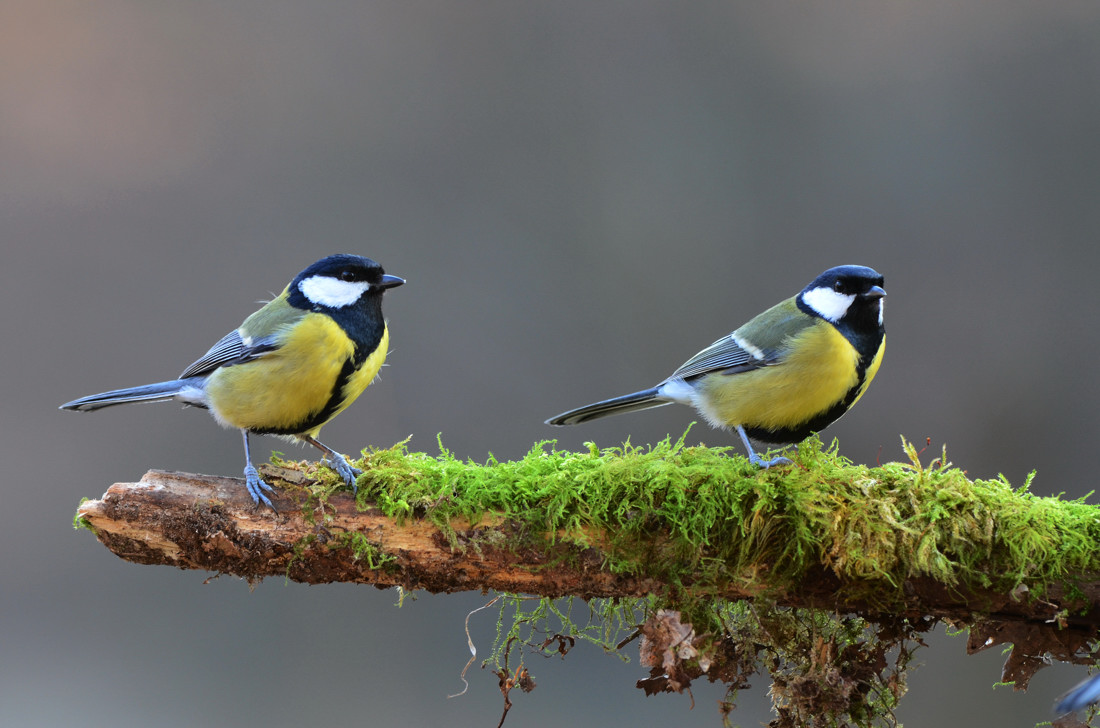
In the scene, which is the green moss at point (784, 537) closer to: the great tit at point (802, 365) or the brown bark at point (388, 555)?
the brown bark at point (388, 555)

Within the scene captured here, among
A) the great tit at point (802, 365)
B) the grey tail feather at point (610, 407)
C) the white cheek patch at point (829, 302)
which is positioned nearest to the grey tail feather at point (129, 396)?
the grey tail feather at point (610, 407)

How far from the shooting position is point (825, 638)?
5.60 feet

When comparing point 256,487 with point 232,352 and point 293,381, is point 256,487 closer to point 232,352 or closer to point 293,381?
point 293,381

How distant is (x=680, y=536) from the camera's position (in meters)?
1.64

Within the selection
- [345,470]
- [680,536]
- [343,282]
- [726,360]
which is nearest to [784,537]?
[680,536]

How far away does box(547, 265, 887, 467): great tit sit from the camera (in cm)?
190

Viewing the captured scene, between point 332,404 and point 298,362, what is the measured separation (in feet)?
0.43

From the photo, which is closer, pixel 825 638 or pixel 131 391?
pixel 825 638

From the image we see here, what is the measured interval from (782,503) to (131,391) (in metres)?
1.55

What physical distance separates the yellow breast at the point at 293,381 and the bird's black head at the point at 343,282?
59 millimetres

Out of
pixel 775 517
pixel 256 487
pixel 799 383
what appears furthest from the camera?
pixel 799 383

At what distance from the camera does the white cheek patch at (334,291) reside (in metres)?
2.02

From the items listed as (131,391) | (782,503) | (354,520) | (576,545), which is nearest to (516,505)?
(576,545)

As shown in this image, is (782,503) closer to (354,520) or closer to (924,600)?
(924,600)
